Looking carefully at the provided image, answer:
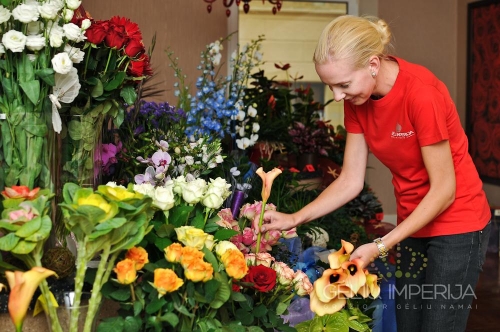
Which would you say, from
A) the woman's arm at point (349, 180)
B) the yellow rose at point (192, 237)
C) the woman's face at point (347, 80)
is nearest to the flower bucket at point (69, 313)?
the yellow rose at point (192, 237)

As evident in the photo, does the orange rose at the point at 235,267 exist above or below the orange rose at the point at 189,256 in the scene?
below

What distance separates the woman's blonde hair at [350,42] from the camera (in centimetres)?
178

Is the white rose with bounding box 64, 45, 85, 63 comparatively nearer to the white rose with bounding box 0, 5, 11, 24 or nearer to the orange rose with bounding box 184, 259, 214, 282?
the white rose with bounding box 0, 5, 11, 24

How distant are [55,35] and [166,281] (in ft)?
1.75

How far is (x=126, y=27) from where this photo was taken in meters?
1.59

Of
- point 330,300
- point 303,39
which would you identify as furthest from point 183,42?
point 330,300

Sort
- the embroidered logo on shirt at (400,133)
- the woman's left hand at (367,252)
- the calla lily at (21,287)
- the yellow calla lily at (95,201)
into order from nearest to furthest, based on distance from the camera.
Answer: the calla lily at (21,287)
the yellow calla lily at (95,201)
the woman's left hand at (367,252)
the embroidered logo on shirt at (400,133)

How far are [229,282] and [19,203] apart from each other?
14.6 inches

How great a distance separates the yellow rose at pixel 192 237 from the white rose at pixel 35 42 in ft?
1.42

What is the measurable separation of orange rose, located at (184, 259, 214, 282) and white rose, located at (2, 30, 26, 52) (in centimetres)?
52

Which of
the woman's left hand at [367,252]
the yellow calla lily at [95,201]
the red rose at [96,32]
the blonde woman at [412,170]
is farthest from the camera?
the blonde woman at [412,170]

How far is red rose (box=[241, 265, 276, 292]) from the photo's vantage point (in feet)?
4.45

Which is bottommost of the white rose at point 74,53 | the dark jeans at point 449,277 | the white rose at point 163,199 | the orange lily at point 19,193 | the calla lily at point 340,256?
the dark jeans at point 449,277

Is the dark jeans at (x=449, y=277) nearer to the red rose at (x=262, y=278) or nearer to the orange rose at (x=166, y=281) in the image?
the red rose at (x=262, y=278)
